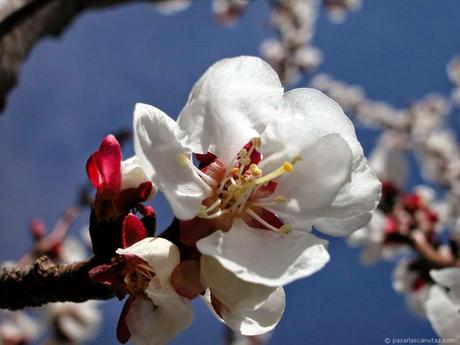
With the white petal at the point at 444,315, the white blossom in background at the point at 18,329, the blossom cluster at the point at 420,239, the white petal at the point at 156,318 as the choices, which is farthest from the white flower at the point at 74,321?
the white petal at the point at 156,318

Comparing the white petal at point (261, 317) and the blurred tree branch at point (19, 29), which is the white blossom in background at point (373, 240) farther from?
the white petal at point (261, 317)

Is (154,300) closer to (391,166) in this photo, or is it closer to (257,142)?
(257,142)

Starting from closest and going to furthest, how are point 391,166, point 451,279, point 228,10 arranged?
point 451,279 → point 391,166 → point 228,10

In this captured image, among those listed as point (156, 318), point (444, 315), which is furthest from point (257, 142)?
point (444, 315)

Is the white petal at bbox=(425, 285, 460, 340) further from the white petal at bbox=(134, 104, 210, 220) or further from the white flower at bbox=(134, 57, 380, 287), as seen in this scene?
the white petal at bbox=(134, 104, 210, 220)

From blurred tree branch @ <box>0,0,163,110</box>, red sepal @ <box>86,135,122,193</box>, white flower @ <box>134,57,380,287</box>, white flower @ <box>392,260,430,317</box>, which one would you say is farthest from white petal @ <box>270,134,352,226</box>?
white flower @ <box>392,260,430,317</box>

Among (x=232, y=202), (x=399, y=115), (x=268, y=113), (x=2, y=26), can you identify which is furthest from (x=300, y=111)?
(x=399, y=115)
